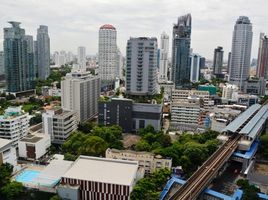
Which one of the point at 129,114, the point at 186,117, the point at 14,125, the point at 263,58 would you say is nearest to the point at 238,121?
the point at 186,117

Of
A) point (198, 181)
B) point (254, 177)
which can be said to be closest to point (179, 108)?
point (254, 177)

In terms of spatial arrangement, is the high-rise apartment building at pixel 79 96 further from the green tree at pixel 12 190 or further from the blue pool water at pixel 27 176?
the green tree at pixel 12 190

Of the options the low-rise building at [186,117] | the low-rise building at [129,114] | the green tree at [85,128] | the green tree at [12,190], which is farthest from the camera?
the low-rise building at [186,117]

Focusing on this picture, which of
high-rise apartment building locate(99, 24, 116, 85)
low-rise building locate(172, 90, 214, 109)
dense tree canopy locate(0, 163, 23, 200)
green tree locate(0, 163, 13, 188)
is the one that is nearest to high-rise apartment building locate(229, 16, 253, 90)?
low-rise building locate(172, 90, 214, 109)

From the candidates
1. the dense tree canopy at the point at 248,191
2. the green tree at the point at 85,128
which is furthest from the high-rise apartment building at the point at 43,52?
the dense tree canopy at the point at 248,191

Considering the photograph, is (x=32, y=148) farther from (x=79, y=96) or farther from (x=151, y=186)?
(x=151, y=186)

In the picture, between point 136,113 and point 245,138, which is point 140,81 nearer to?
point 136,113
